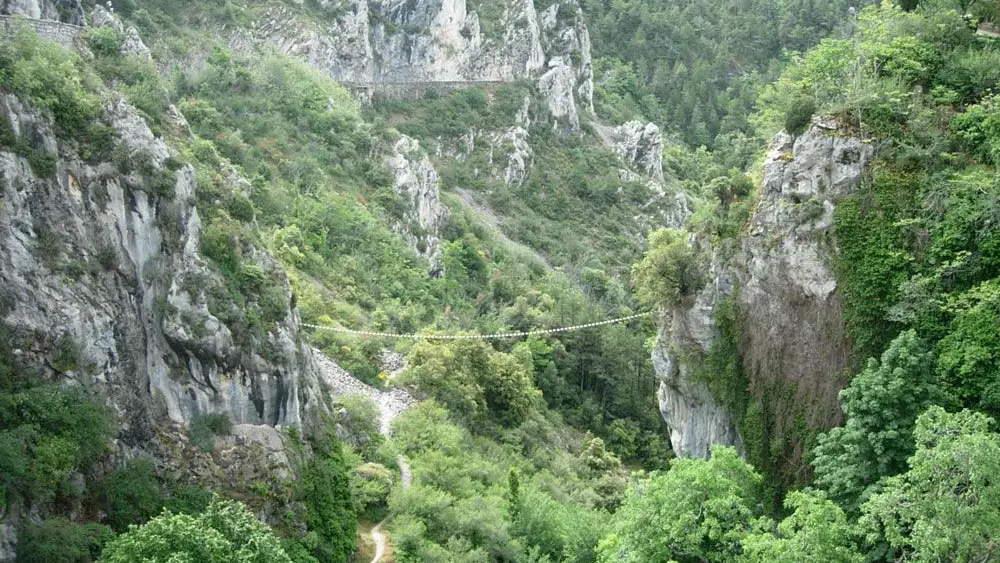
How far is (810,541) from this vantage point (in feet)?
57.1

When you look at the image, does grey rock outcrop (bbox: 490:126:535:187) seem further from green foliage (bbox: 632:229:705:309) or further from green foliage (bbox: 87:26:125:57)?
green foliage (bbox: 632:229:705:309)

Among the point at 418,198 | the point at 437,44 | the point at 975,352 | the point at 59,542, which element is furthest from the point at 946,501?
the point at 437,44

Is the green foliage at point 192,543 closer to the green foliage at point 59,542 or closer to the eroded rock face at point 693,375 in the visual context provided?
the green foliage at point 59,542

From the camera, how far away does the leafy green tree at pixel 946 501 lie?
1616 centimetres

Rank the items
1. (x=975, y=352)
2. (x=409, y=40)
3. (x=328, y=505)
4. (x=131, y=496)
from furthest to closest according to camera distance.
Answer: (x=409, y=40) < (x=328, y=505) < (x=131, y=496) < (x=975, y=352)

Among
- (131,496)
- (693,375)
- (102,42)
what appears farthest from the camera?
(102,42)

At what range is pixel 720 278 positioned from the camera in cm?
2867

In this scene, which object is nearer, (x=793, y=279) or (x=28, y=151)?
(x=28, y=151)

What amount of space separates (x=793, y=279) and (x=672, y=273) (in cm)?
456

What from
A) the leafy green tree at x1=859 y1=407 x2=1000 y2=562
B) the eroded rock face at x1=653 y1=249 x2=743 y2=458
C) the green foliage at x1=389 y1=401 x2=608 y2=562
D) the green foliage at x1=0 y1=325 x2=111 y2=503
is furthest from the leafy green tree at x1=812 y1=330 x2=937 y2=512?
the green foliage at x1=0 y1=325 x2=111 y2=503

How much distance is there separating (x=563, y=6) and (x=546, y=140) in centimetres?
2137

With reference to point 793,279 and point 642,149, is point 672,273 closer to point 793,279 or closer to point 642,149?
point 793,279

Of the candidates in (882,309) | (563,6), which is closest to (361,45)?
(563,6)

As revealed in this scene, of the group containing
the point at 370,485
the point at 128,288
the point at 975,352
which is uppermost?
the point at 128,288
